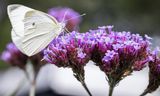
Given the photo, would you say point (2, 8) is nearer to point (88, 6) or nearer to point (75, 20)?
point (88, 6)

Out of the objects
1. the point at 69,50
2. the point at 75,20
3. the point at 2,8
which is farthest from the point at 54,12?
the point at 2,8

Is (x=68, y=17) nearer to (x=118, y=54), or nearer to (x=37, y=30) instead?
(x=37, y=30)

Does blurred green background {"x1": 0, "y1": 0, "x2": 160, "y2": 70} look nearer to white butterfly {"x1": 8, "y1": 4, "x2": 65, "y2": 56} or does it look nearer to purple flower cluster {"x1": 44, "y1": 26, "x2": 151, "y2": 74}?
white butterfly {"x1": 8, "y1": 4, "x2": 65, "y2": 56}

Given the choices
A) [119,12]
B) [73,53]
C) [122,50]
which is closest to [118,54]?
[122,50]

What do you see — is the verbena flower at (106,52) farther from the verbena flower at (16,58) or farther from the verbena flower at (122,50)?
the verbena flower at (16,58)

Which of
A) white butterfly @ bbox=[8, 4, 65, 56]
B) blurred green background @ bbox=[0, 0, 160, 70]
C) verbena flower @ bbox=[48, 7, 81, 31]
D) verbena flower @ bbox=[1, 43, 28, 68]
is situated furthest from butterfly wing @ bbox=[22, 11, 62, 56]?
blurred green background @ bbox=[0, 0, 160, 70]

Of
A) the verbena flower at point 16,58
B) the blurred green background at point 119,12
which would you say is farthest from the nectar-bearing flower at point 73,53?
the blurred green background at point 119,12

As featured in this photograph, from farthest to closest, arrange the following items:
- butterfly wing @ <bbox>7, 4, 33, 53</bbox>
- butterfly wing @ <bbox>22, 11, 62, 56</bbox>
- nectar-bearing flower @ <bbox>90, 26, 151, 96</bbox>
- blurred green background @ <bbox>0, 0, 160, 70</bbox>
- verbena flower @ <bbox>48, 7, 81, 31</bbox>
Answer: blurred green background @ <bbox>0, 0, 160, 70</bbox>
verbena flower @ <bbox>48, 7, 81, 31</bbox>
butterfly wing @ <bbox>7, 4, 33, 53</bbox>
butterfly wing @ <bbox>22, 11, 62, 56</bbox>
nectar-bearing flower @ <bbox>90, 26, 151, 96</bbox>
